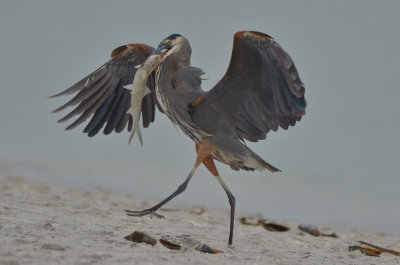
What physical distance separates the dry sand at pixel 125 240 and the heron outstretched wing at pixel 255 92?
3.43 feet

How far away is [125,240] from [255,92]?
1.67m

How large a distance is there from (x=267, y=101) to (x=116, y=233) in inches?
64.4

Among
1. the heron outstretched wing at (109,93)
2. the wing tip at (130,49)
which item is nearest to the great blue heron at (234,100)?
the wing tip at (130,49)

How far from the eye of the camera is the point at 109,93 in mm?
7254

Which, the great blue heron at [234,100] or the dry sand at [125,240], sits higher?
the great blue heron at [234,100]

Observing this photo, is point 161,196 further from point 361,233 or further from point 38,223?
point 38,223

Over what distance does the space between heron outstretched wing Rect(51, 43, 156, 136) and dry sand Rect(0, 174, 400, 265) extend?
90cm

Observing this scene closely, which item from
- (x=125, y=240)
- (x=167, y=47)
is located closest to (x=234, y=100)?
(x=167, y=47)

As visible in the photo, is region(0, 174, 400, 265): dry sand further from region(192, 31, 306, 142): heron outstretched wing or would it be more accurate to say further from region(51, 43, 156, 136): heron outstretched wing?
region(192, 31, 306, 142): heron outstretched wing

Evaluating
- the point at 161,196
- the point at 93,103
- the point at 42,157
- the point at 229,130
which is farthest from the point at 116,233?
the point at 42,157

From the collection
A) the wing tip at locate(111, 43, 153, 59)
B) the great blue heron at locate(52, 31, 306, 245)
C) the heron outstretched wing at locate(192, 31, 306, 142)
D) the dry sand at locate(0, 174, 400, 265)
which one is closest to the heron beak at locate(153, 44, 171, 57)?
the great blue heron at locate(52, 31, 306, 245)

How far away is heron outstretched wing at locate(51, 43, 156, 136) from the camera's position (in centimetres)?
716

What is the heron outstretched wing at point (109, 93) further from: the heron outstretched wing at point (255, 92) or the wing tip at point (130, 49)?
the heron outstretched wing at point (255, 92)

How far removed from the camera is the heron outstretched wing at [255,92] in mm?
5797
